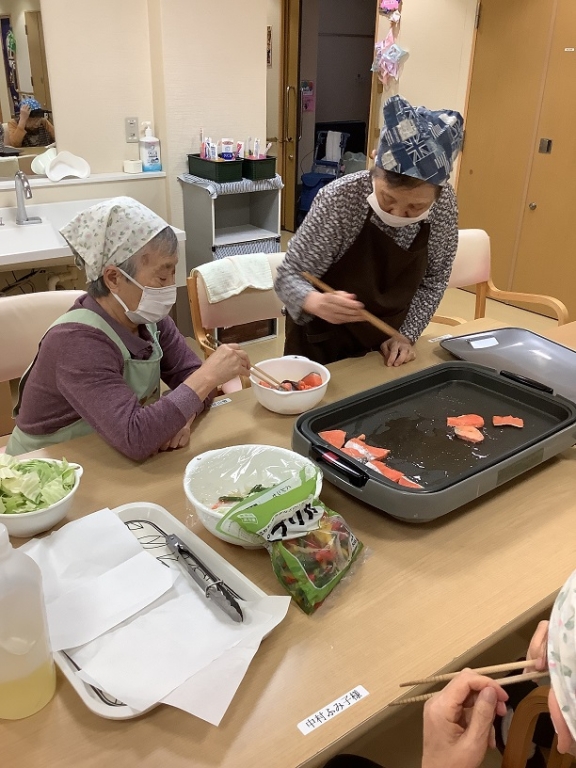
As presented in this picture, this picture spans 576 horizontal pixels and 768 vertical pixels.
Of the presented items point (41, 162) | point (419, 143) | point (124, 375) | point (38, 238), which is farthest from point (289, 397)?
point (41, 162)

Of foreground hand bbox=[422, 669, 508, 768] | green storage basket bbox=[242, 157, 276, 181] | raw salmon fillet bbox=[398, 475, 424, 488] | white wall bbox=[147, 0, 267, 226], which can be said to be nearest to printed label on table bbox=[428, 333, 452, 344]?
raw salmon fillet bbox=[398, 475, 424, 488]

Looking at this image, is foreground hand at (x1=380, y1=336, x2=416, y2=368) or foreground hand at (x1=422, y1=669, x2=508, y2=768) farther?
foreground hand at (x1=380, y1=336, x2=416, y2=368)

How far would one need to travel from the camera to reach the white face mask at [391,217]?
62.7 inches

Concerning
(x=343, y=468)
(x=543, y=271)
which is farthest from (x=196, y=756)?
(x=543, y=271)

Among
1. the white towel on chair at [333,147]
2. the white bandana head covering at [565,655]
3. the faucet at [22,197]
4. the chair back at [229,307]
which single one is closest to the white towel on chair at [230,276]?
the chair back at [229,307]

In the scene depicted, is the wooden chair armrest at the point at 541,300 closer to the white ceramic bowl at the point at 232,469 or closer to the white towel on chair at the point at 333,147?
the white ceramic bowl at the point at 232,469

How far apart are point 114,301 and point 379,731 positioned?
1.02 m

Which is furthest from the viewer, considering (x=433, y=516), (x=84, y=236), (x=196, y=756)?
(x=84, y=236)

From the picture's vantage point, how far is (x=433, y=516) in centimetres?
104

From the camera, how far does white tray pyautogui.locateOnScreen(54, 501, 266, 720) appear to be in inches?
29.4

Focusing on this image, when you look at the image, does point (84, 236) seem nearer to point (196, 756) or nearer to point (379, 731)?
point (196, 756)

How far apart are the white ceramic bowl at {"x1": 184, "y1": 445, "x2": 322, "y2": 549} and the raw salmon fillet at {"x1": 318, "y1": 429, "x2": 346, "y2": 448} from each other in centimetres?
8

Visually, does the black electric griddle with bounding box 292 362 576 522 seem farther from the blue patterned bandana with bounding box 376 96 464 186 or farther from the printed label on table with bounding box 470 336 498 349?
the blue patterned bandana with bounding box 376 96 464 186

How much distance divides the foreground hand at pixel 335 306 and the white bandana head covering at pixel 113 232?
0.46 m
